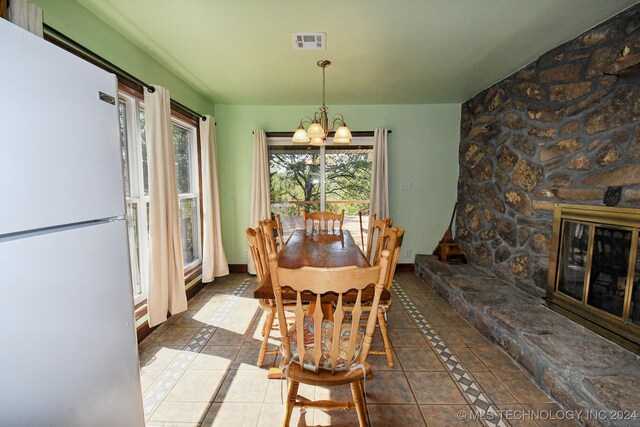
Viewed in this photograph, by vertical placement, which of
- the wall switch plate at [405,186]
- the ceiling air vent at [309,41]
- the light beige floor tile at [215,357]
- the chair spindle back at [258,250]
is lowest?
the light beige floor tile at [215,357]

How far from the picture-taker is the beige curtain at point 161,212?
2336mm

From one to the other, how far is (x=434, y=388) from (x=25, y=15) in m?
2.95

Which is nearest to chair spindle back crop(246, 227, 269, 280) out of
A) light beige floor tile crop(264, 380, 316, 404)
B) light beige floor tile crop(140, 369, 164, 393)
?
light beige floor tile crop(264, 380, 316, 404)

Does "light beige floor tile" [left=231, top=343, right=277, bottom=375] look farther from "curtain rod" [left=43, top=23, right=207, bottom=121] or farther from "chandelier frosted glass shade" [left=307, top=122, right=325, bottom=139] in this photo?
"curtain rod" [left=43, top=23, right=207, bottom=121]

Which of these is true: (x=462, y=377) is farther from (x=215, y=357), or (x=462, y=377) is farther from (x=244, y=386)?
(x=215, y=357)

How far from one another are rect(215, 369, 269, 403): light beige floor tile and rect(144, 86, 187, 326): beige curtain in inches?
39.4

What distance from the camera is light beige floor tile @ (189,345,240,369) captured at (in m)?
2.00

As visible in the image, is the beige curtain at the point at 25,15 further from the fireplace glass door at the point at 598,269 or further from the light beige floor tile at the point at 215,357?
the fireplace glass door at the point at 598,269

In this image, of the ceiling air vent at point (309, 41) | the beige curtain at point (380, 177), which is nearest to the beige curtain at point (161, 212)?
the ceiling air vent at point (309, 41)

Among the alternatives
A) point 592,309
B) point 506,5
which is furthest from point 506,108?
point 592,309

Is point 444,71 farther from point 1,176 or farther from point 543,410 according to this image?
point 1,176

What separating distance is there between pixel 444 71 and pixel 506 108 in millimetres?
837

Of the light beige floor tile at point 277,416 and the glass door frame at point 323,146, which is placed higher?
the glass door frame at point 323,146

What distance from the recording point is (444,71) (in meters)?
2.82
